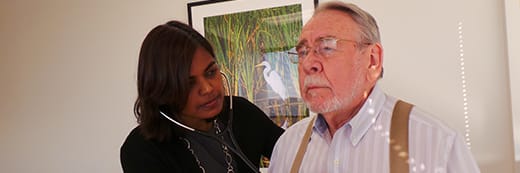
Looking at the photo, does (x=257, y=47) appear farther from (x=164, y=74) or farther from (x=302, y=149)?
(x=302, y=149)

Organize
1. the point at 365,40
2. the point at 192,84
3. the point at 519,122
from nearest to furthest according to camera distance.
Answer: the point at 365,40 → the point at 192,84 → the point at 519,122

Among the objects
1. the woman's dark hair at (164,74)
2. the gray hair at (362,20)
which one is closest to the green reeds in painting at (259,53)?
the woman's dark hair at (164,74)

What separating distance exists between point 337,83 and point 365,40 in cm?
7

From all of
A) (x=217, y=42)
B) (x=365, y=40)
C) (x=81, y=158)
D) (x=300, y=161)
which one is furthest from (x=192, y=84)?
(x=81, y=158)

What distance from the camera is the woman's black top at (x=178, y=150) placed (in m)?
0.96

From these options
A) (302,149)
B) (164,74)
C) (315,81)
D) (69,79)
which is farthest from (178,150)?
(69,79)

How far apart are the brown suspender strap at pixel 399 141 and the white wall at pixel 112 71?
0.40m

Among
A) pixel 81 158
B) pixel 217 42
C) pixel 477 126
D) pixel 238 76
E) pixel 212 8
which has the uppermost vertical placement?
pixel 212 8

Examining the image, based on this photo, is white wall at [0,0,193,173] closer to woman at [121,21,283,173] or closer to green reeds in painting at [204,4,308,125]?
green reeds in painting at [204,4,308,125]

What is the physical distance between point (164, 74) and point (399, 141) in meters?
0.47

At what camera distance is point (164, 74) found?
91cm

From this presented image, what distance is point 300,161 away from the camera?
72 cm

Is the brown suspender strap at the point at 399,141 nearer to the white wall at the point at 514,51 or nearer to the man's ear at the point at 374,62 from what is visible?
the man's ear at the point at 374,62

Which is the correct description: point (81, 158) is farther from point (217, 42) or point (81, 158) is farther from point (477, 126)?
point (477, 126)
